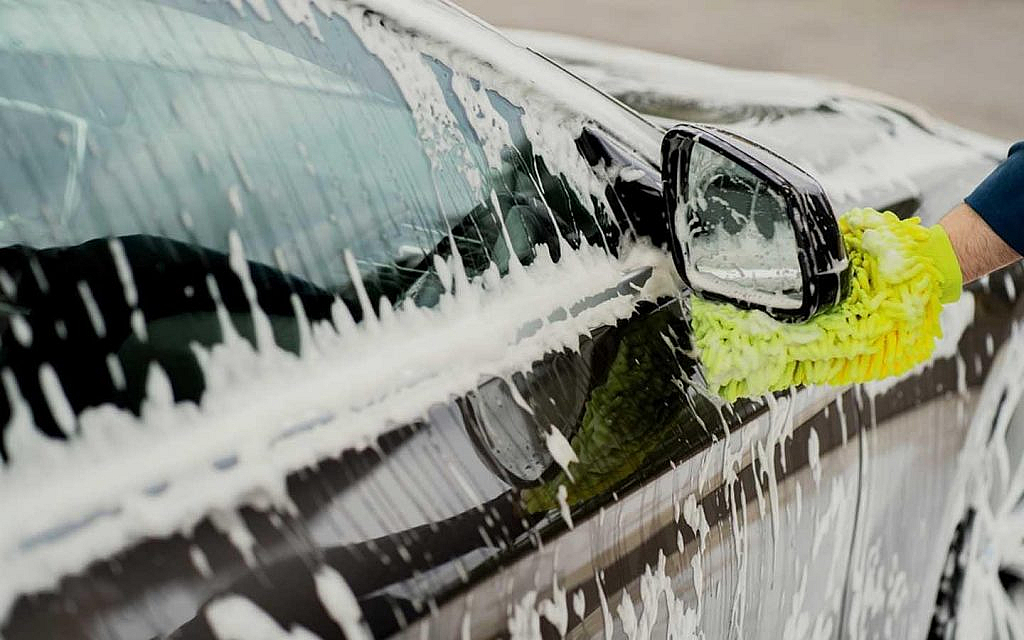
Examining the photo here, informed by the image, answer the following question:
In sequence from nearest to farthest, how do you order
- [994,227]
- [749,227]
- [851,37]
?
[749,227], [994,227], [851,37]

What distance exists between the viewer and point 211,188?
3.50 ft

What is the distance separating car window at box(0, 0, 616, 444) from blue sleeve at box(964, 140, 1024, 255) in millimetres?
746

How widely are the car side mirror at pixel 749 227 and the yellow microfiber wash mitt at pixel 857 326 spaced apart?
39mm

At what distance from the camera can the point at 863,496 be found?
67.8 inches

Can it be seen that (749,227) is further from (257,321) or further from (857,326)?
(257,321)

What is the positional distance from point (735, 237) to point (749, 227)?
2cm

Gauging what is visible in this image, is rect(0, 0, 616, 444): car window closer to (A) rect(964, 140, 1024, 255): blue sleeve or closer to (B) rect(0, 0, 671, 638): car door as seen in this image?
(B) rect(0, 0, 671, 638): car door

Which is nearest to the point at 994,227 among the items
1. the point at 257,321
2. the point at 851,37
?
the point at 257,321

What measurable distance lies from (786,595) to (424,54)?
3.12 ft

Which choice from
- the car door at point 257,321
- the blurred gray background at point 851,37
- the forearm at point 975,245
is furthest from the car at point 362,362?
the blurred gray background at point 851,37

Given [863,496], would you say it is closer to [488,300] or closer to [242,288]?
[488,300]

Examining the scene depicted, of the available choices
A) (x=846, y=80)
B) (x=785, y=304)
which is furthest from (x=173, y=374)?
(x=846, y=80)

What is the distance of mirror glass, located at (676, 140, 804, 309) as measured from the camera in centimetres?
134

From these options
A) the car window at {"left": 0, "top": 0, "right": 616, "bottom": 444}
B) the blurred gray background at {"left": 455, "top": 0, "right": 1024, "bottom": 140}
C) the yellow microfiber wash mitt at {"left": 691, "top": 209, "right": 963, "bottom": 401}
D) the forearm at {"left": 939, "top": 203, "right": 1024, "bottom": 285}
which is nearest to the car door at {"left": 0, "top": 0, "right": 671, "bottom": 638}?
the car window at {"left": 0, "top": 0, "right": 616, "bottom": 444}
